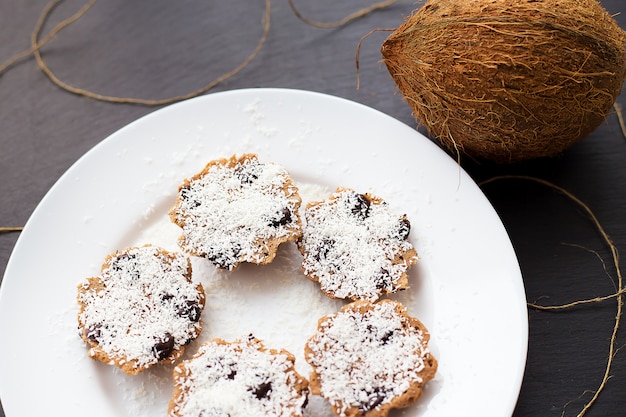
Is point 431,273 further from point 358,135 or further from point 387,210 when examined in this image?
point 358,135

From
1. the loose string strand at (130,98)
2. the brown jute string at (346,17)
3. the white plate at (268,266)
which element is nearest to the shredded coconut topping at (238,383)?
the white plate at (268,266)

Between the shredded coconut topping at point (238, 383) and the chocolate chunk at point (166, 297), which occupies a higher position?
the chocolate chunk at point (166, 297)

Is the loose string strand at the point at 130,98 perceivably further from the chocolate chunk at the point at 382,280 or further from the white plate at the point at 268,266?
the chocolate chunk at the point at 382,280

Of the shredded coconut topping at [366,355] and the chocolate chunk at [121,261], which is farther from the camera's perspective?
the chocolate chunk at [121,261]

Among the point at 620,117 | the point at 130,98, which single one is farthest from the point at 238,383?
the point at 620,117

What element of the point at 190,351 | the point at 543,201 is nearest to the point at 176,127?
the point at 190,351

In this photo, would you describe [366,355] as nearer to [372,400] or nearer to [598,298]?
[372,400]

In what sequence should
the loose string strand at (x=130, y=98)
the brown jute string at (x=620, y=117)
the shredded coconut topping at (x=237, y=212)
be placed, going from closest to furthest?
the shredded coconut topping at (x=237, y=212)
the brown jute string at (x=620, y=117)
the loose string strand at (x=130, y=98)
